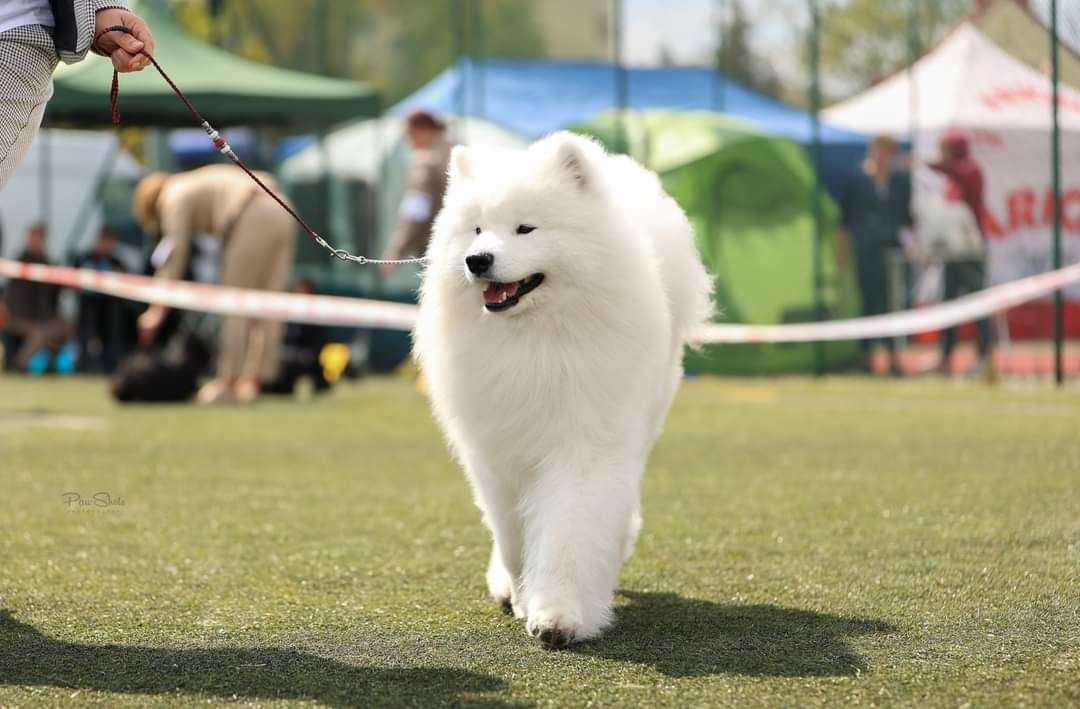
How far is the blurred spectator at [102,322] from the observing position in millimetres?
15852

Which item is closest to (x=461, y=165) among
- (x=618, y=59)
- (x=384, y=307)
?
(x=384, y=307)

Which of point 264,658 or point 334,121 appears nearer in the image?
point 264,658

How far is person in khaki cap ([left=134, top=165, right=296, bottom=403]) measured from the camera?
11.9m

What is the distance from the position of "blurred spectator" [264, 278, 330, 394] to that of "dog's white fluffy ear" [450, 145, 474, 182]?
8.23m

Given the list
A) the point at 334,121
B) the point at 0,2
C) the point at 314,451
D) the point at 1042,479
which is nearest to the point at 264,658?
the point at 0,2

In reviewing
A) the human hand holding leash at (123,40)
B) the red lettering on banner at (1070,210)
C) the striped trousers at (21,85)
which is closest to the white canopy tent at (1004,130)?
the red lettering on banner at (1070,210)

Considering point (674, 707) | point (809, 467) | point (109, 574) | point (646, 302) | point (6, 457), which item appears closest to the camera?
point (674, 707)

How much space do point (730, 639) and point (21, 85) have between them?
2.24 metres

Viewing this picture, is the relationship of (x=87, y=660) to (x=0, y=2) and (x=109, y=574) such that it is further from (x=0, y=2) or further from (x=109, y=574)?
(x=0, y=2)

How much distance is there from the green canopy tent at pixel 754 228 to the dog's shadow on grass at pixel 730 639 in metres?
10.2

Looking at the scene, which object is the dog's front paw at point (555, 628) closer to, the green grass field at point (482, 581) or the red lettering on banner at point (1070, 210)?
the green grass field at point (482, 581)

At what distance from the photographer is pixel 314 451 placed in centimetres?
862

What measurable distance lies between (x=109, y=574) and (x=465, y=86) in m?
11.8

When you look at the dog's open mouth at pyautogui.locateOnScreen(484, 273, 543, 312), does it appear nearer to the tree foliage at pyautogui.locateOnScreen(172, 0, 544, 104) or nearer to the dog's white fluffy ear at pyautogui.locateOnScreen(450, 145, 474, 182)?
the dog's white fluffy ear at pyautogui.locateOnScreen(450, 145, 474, 182)
